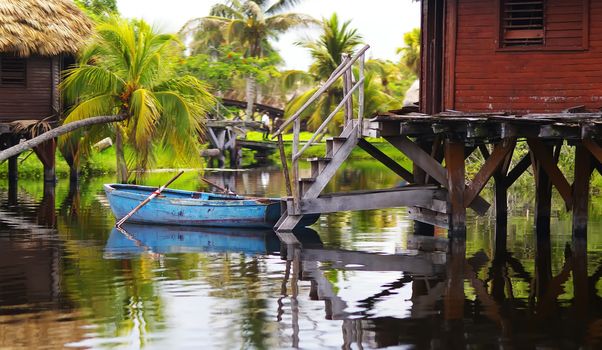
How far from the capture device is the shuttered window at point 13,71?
99.7 feet

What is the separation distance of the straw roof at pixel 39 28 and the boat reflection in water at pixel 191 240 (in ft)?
33.3

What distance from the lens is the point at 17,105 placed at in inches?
1209

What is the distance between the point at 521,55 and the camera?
1745 cm

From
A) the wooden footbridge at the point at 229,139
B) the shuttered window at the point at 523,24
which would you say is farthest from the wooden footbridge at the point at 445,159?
the wooden footbridge at the point at 229,139

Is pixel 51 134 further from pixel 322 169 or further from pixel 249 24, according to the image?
pixel 249 24

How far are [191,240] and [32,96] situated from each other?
13.9 m

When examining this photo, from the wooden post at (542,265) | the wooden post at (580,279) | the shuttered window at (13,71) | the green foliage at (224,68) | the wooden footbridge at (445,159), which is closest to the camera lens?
the wooden post at (580,279)

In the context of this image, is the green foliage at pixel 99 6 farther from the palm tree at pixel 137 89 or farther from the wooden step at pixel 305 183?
the wooden step at pixel 305 183

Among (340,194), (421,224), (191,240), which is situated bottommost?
(191,240)

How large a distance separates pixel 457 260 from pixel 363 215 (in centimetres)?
837

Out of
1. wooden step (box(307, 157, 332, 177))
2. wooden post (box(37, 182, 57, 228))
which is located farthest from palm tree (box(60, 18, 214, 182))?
wooden step (box(307, 157, 332, 177))

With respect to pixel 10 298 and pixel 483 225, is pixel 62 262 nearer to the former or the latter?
pixel 10 298

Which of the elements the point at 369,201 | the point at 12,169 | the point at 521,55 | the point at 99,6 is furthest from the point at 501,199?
the point at 99,6

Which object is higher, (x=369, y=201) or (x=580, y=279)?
(x=369, y=201)
